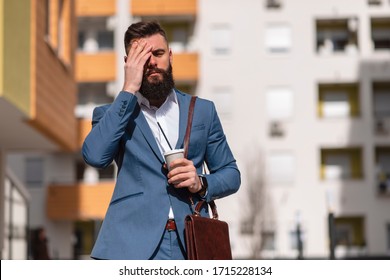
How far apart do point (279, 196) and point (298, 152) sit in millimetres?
2393

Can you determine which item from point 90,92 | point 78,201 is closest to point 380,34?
point 90,92

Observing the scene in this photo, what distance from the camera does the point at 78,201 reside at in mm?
46625

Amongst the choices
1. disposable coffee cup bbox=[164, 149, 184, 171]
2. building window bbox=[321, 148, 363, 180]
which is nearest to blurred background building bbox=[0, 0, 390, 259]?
building window bbox=[321, 148, 363, 180]

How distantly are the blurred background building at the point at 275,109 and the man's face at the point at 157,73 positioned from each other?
1680 inches

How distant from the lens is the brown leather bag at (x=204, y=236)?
4.10m

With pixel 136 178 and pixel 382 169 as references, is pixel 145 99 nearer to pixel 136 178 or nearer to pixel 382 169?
pixel 136 178

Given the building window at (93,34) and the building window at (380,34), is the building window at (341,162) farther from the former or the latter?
the building window at (93,34)

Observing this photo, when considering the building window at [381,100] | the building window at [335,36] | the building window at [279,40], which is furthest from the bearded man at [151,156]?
the building window at [335,36]

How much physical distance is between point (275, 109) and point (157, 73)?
1810 inches

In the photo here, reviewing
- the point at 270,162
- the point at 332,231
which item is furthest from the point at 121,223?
the point at 270,162

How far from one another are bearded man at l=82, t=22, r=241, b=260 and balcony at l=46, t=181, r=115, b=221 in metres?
40.9

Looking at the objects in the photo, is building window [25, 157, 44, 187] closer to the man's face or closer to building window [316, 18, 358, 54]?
building window [316, 18, 358, 54]

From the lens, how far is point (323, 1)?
51.0 m

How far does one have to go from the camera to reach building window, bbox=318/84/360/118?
167 ft
